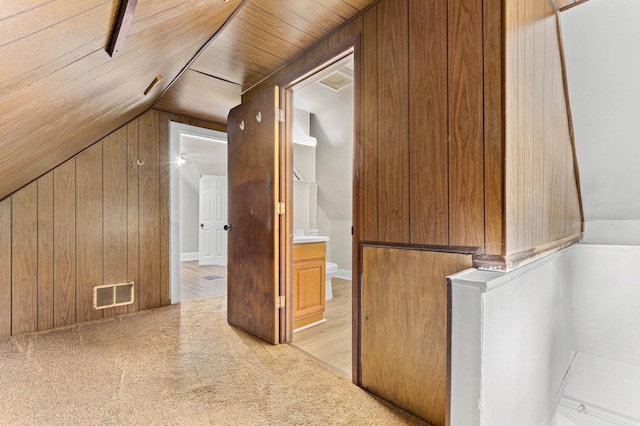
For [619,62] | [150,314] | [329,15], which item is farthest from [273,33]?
[150,314]

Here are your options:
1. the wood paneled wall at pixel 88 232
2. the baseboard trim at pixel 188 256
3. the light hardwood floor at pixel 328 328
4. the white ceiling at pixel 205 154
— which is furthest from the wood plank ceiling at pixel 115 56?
the baseboard trim at pixel 188 256

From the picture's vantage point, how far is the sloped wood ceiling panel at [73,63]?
78 cm

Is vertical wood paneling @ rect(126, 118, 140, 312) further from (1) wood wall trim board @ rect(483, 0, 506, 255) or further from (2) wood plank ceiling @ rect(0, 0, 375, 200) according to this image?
(1) wood wall trim board @ rect(483, 0, 506, 255)

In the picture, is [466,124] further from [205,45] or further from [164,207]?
[164,207]

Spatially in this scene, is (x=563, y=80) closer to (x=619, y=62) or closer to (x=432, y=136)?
(x=619, y=62)

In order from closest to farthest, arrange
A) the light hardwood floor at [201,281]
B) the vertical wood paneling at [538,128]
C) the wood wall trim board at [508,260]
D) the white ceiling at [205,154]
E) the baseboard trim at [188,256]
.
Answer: the wood wall trim board at [508,260], the vertical wood paneling at [538,128], the light hardwood floor at [201,281], the white ceiling at [205,154], the baseboard trim at [188,256]

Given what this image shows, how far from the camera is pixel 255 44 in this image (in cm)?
211

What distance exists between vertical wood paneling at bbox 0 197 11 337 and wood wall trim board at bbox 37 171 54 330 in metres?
0.19

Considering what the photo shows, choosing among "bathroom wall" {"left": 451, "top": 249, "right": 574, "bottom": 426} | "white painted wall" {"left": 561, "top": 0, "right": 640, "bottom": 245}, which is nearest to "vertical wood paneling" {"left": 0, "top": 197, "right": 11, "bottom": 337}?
"bathroom wall" {"left": 451, "top": 249, "right": 574, "bottom": 426}

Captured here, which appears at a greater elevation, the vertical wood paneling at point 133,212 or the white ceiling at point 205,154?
the white ceiling at point 205,154

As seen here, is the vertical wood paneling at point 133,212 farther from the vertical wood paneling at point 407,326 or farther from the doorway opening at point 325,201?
the vertical wood paneling at point 407,326

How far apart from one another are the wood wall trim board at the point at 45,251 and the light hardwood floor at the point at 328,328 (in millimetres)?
1311

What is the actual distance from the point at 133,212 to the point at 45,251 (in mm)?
778

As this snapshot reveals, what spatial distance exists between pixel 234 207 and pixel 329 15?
1.73m
